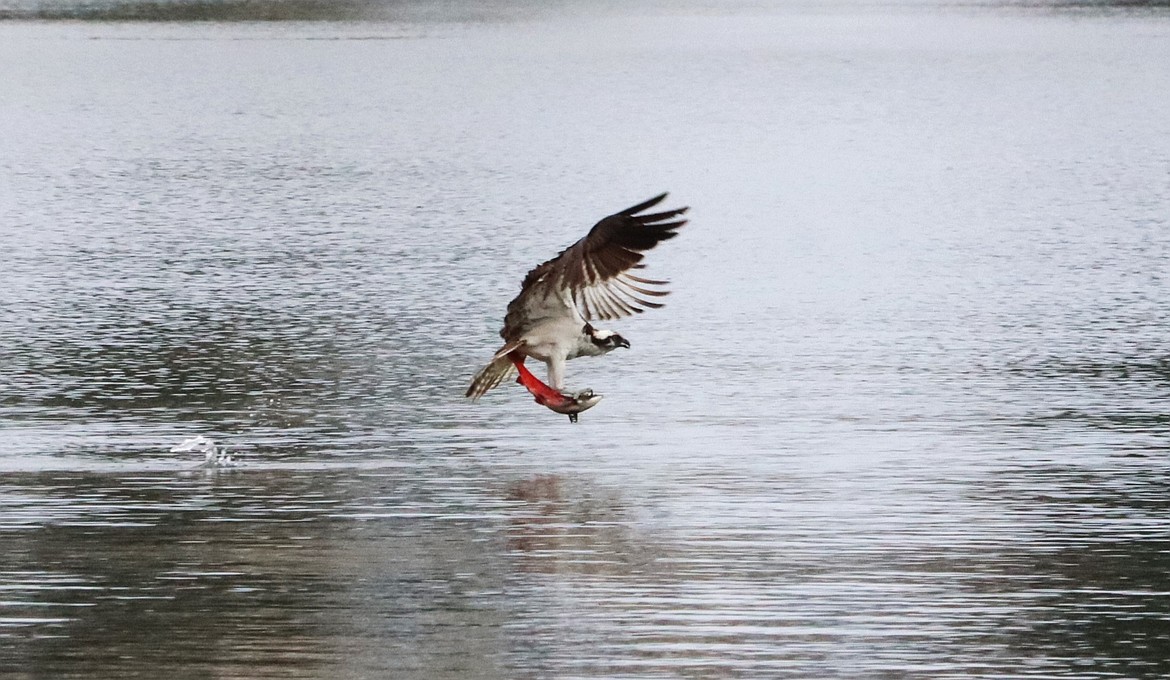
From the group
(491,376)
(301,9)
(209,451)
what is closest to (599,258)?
(491,376)

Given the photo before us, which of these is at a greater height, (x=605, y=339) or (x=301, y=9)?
(x=605, y=339)

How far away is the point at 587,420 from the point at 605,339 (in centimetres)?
179

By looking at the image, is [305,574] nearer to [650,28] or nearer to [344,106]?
[344,106]

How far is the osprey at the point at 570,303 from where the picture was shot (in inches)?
385

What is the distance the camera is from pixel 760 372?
13.5m

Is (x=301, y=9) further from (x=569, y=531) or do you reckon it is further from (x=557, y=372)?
(x=569, y=531)

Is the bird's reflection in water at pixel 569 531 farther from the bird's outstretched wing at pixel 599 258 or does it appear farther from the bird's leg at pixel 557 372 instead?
the bird's outstretched wing at pixel 599 258

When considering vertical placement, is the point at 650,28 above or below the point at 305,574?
below

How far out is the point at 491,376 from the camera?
10625 mm

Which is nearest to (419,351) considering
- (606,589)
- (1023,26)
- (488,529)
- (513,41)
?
(488,529)

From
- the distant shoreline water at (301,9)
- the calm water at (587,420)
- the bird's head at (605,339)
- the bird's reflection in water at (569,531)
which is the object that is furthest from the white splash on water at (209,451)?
the distant shoreline water at (301,9)

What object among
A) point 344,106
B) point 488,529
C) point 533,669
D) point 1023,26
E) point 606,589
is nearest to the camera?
point 533,669

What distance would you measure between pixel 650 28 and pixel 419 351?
60319 millimetres

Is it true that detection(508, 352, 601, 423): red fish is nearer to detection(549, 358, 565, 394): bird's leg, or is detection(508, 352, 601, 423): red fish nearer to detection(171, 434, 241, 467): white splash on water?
detection(549, 358, 565, 394): bird's leg
